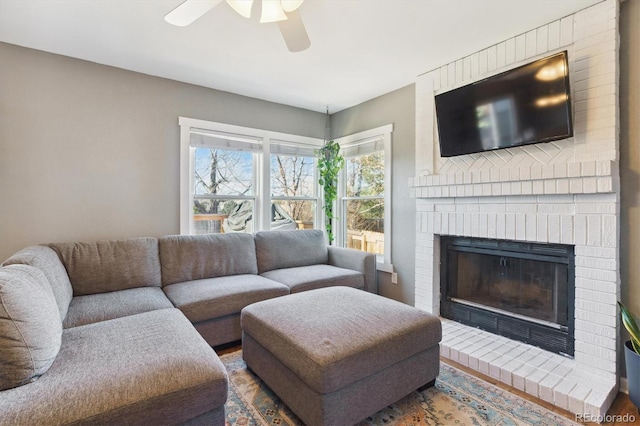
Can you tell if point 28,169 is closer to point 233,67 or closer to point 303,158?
point 233,67

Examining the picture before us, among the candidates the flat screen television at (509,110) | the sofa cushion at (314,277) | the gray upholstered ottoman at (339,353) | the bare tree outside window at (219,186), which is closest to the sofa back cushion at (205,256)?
the sofa cushion at (314,277)

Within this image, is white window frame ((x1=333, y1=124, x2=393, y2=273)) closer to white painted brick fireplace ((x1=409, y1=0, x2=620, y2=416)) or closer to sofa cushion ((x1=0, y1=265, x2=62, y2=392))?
white painted brick fireplace ((x1=409, y1=0, x2=620, y2=416))

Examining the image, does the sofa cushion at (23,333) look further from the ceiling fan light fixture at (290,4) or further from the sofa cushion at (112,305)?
the ceiling fan light fixture at (290,4)

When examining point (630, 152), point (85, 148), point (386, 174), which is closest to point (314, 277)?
point (386, 174)

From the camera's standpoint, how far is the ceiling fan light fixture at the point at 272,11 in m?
1.57

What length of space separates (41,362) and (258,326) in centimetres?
98

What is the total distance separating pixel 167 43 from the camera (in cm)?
243

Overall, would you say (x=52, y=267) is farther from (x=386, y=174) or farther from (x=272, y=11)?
(x=386, y=174)

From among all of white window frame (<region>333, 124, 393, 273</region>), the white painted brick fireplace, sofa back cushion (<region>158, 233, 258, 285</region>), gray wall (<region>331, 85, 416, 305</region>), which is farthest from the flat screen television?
sofa back cushion (<region>158, 233, 258, 285</region>)

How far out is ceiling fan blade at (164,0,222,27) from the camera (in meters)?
1.58

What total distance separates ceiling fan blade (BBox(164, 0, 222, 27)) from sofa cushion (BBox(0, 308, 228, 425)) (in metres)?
1.70

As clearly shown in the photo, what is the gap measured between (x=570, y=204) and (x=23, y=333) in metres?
3.01

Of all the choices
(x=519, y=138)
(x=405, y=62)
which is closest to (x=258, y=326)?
(x=519, y=138)

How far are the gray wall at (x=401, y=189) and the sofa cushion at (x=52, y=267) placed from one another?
9.48ft
